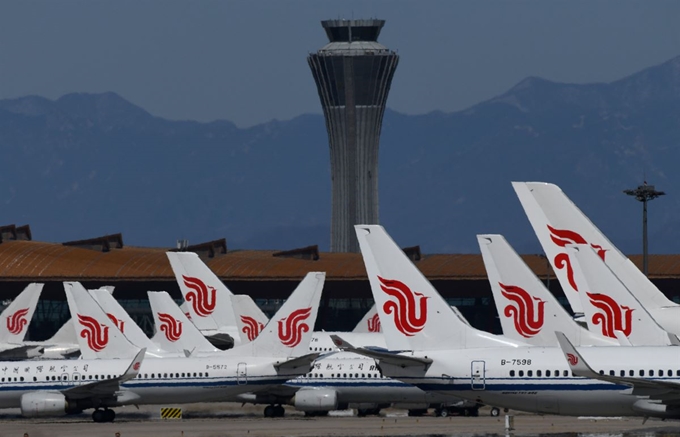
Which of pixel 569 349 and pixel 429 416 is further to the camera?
pixel 429 416

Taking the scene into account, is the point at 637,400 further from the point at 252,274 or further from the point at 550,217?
the point at 252,274

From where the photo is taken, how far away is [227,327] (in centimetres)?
9144

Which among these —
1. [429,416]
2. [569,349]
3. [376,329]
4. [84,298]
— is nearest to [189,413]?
[84,298]

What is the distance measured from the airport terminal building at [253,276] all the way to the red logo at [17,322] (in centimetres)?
4812

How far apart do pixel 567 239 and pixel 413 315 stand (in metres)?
6.61

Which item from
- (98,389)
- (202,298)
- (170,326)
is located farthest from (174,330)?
(98,389)

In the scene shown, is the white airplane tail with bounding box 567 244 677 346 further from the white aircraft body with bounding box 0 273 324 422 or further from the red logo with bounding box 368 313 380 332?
the red logo with bounding box 368 313 380 332

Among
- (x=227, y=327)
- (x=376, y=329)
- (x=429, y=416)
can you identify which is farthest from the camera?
(x=376, y=329)

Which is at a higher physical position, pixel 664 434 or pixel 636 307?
pixel 636 307

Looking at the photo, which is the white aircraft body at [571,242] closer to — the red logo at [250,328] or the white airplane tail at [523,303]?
the white airplane tail at [523,303]

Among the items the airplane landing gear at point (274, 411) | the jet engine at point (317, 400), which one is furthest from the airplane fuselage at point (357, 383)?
the airplane landing gear at point (274, 411)

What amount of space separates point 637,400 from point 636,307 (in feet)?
11.3

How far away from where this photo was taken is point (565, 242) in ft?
182

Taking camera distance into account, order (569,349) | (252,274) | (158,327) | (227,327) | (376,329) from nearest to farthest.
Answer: (569,349) < (158,327) < (227,327) < (376,329) < (252,274)
